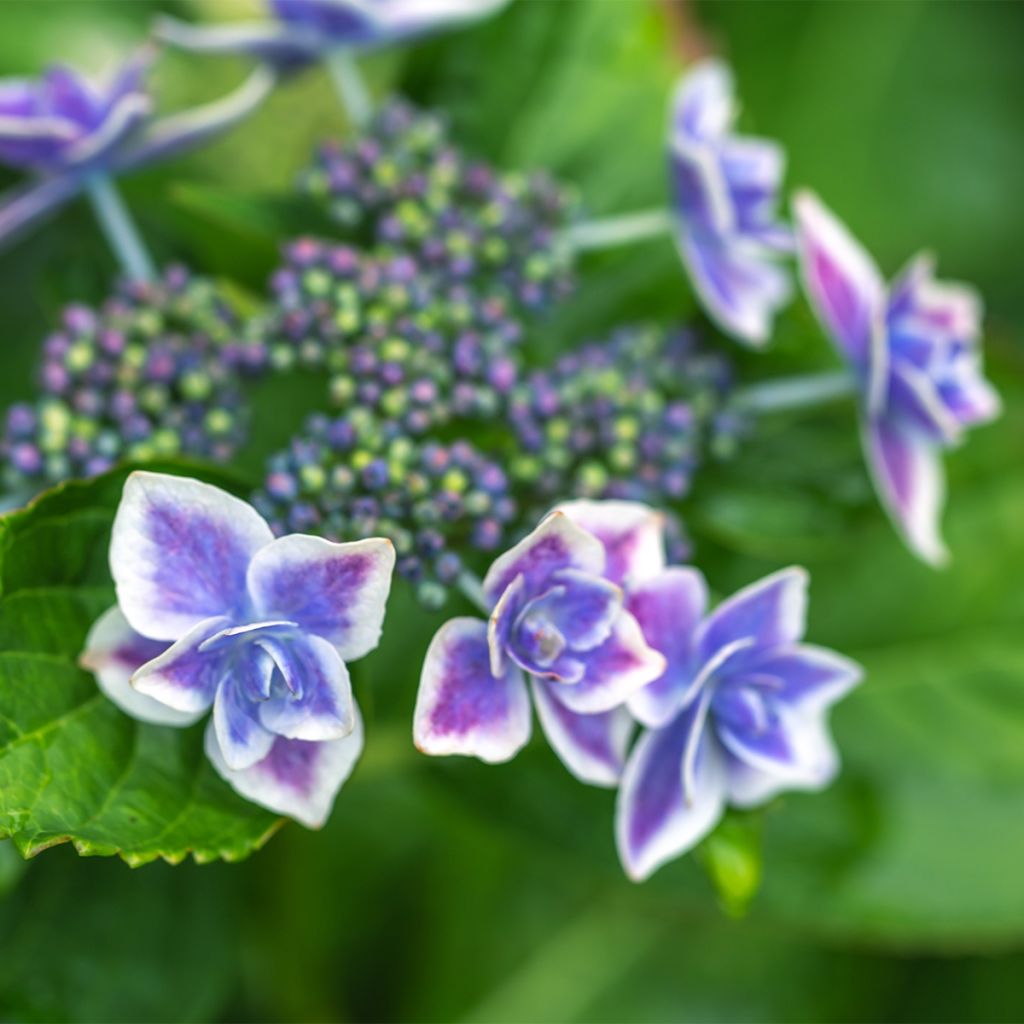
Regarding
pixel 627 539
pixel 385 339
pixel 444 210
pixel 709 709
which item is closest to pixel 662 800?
pixel 709 709

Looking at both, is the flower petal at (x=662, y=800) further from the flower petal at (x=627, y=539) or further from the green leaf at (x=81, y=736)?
the green leaf at (x=81, y=736)

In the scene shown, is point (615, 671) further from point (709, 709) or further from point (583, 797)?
point (583, 797)

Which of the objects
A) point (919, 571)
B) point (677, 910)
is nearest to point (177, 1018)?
point (677, 910)

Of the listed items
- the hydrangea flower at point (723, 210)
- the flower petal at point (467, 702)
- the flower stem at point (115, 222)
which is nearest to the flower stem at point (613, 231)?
the hydrangea flower at point (723, 210)

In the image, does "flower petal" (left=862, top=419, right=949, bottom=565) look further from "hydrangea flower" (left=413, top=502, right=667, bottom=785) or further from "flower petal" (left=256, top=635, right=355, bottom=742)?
"flower petal" (left=256, top=635, right=355, bottom=742)

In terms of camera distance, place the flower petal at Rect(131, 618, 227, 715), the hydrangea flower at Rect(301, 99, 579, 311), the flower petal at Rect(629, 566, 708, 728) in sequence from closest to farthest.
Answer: the flower petal at Rect(131, 618, 227, 715)
the flower petal at Rect(629, 566, 708, 728)
the hydrangea flower at Rect(301, 99, 579, 311)

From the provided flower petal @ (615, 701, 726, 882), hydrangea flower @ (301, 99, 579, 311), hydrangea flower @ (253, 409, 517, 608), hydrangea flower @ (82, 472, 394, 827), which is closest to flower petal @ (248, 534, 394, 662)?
hydrangea flower @ (82, 472, 394, 827)
